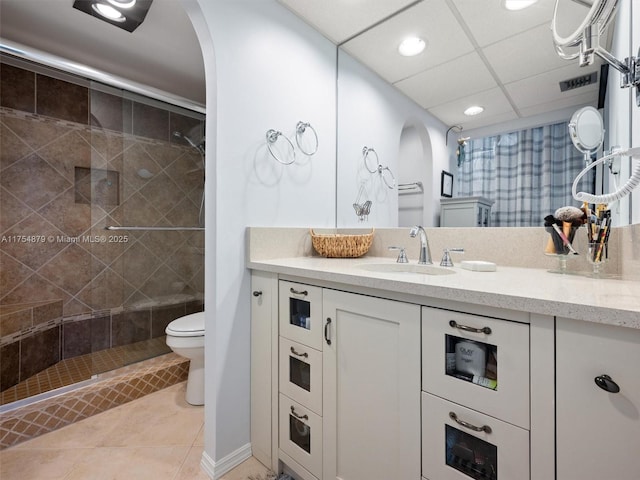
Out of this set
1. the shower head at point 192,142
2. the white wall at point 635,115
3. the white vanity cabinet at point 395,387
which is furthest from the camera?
the shower head at point 192,142

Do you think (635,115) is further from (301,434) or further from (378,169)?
(301,434)

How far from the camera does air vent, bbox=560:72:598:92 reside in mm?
1078

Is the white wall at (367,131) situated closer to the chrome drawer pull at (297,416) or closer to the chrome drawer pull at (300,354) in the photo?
the chrome drawer pull at (300,354)

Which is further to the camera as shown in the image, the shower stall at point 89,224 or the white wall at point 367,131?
the shower stall at point 89,224

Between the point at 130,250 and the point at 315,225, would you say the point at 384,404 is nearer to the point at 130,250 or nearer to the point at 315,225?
the point at 315,225

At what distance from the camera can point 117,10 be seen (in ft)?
5.00

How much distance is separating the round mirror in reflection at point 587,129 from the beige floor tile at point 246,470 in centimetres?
179

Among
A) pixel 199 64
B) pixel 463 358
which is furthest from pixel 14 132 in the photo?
pixel 463 358

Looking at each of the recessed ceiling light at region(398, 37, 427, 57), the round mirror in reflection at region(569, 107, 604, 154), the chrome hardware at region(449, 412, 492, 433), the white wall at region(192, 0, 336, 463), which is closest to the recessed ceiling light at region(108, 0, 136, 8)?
the white wall at region(192, 0, 336, 463)

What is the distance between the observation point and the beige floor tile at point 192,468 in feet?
4.01

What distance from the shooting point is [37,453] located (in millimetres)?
1341

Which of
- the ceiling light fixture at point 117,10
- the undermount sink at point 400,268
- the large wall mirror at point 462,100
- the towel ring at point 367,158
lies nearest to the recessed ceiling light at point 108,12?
the ceiling light fixture at point 117,10

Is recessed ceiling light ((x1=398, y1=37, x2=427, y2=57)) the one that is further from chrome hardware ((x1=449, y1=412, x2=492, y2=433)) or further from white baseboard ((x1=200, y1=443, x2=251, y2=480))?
white baseboard ((x1=200, y1=443, x2=251, y2=480))

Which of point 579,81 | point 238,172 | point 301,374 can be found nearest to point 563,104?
point 579,81
